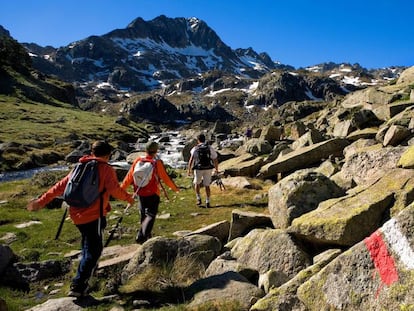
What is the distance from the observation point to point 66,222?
16.7m

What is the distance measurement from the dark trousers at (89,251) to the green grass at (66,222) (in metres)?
1.68

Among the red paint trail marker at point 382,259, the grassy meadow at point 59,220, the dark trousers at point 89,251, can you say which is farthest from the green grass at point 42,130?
the red paint trail marker at point 382,259

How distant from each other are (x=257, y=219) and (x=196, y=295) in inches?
203

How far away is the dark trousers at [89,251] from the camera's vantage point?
7.98m

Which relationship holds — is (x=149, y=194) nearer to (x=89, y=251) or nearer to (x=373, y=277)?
(x=89, y=251)

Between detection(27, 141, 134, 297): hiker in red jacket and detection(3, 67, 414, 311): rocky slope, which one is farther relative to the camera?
detection(27, 141, 134, 297): hiker in red jacket

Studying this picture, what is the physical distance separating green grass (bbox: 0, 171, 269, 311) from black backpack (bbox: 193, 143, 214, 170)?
199 centimetres

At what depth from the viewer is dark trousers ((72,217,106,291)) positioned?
314 inches

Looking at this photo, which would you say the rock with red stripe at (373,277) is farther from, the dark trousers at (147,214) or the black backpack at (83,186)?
the dark trousers at (147,214)

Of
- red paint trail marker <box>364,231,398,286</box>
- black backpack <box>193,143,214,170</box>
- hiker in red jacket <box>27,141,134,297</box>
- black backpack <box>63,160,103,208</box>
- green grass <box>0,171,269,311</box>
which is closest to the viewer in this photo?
red paint trail marker <box>364,231,398,286</box>

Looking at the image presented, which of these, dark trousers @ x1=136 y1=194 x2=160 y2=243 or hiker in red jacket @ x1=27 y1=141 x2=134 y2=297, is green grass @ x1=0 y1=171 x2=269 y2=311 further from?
dark trousers @ x1=136 y1=194 x2=160 y2=243

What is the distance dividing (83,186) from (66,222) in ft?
32.9

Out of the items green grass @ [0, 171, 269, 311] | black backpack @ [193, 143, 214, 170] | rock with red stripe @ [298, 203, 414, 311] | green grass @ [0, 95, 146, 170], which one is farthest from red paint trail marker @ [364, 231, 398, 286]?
green grass @ [0, 95, 146, 170]

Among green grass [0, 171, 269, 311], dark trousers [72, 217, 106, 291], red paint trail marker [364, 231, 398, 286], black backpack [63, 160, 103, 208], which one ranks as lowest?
green grass [0, 171, 269, 311]
